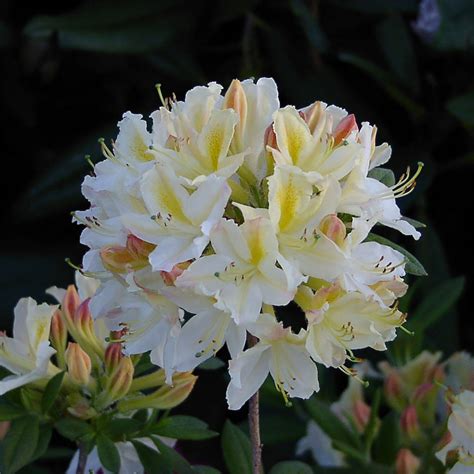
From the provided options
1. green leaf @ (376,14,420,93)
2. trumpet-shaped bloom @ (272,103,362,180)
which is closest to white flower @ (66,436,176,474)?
trumpet-shaped bloom @ (272,103,362,180)

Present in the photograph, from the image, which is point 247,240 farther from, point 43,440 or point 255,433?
point 43,440

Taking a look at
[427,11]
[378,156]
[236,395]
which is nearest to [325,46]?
[427,11]

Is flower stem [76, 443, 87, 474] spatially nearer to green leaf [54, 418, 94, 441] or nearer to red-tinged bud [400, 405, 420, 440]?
green leaf [54, 418, 94, 441]

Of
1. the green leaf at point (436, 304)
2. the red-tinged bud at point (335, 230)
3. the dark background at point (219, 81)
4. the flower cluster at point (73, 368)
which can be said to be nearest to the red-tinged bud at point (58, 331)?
the flower cluster at point (73, 368)

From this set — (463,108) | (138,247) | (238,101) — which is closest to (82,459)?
(138,247)

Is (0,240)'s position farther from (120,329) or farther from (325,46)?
(120,329)
